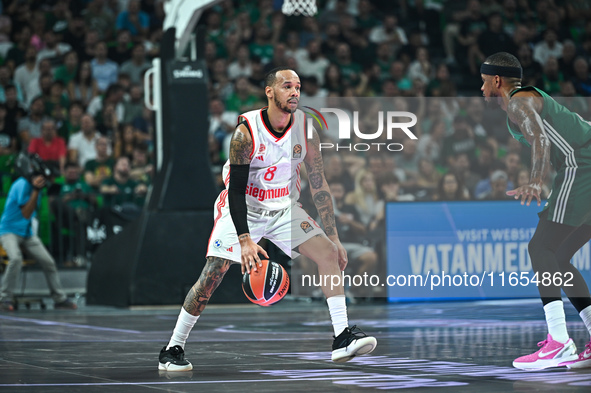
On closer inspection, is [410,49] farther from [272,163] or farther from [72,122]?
[272,163]

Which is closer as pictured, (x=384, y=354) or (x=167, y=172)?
(x=384, y=354)

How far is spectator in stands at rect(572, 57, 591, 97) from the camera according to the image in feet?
64.7

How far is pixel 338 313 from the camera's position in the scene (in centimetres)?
709

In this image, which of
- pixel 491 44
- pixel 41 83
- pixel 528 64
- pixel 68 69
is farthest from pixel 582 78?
pixel 41 83

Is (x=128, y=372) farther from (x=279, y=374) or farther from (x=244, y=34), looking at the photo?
(x=244, y=34)

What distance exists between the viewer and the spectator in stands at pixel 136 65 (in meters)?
18.0

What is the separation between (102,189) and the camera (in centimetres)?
1549

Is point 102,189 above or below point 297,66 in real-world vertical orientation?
below

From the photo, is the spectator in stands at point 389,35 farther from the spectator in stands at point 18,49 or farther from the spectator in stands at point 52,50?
the spectator in stands at point 18,49

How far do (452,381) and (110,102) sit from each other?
12.1 metres

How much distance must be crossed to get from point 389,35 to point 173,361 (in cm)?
1457

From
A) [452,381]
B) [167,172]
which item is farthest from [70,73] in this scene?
[452,381]

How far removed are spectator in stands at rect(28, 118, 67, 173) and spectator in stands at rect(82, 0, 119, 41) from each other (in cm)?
340

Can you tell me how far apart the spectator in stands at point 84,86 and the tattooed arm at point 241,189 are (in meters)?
11.0
